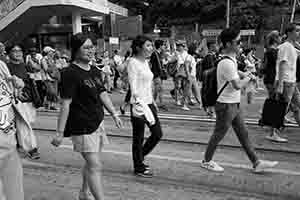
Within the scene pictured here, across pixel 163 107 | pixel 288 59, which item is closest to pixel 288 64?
pixel 288 59

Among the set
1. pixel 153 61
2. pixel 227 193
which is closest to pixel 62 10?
pixel 153 61

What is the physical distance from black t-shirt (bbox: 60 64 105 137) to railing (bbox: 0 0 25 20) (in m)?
18.8

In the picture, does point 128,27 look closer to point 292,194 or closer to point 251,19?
point 251,19

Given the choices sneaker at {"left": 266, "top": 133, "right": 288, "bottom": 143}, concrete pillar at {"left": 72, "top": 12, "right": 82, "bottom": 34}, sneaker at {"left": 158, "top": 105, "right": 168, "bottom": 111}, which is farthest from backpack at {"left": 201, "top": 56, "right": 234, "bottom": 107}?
concrete pillar at {"left": 72, "top": 12, "right": 82, "bottom": 34}

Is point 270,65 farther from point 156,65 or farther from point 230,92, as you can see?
point 156,65

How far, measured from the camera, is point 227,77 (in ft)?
12.2

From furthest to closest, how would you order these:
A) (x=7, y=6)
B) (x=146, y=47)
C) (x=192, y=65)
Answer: (x=7, y=6), (x=192, y=65), (x=146, y=47)

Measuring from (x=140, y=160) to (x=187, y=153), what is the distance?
106 cm

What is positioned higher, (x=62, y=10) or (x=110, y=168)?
(x=62, y=10)

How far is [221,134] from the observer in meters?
3.96

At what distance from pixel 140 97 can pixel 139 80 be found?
0.65 ft

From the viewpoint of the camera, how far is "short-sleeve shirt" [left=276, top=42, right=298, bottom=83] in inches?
192

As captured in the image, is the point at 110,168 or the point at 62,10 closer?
the point at 110,168

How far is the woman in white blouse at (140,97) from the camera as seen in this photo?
379cm
